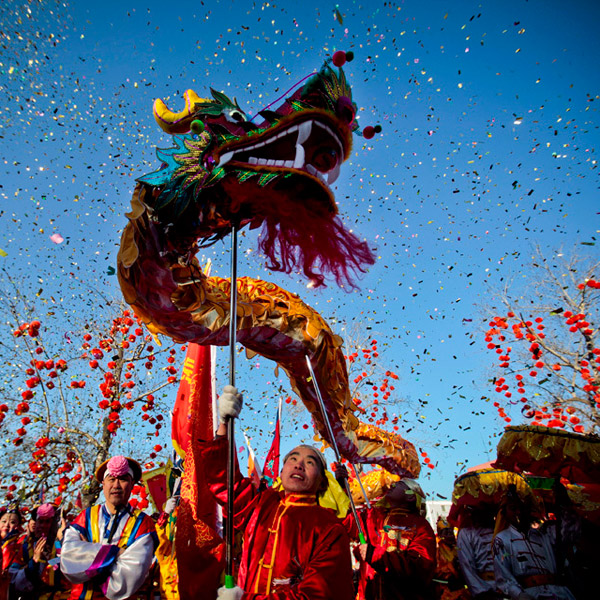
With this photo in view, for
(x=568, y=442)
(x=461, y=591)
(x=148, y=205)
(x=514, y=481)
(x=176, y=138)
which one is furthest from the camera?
(x=461, y=591)

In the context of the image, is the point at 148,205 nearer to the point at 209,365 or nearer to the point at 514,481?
the point at 209,365

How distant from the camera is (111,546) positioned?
257cm

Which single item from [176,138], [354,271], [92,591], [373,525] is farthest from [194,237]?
[373,525]

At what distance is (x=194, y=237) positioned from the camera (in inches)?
106

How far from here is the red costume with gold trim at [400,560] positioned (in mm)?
3350

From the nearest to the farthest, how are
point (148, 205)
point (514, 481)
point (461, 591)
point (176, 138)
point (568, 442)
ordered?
point (148, 205)
point (176, 138)
point (568, 442)
point (514, 481)
point (461, 591)

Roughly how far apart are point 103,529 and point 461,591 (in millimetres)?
4753

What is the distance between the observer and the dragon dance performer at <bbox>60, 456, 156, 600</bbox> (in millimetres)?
2443

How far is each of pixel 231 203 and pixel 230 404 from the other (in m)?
1.25

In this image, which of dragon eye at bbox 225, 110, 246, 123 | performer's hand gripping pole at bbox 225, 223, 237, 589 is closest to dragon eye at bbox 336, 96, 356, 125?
dragon eye at bbox 225, 110, 246, 123

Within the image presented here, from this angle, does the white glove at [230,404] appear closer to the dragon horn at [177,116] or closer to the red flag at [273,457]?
the dragon horn at [177,116]

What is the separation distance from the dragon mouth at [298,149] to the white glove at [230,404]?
1.21 meters

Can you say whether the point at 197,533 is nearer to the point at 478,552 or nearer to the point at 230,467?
the point at 230,467

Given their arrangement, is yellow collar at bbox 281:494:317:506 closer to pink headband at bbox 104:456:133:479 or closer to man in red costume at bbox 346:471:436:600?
man in red costume at bbox 346:471:436:600
